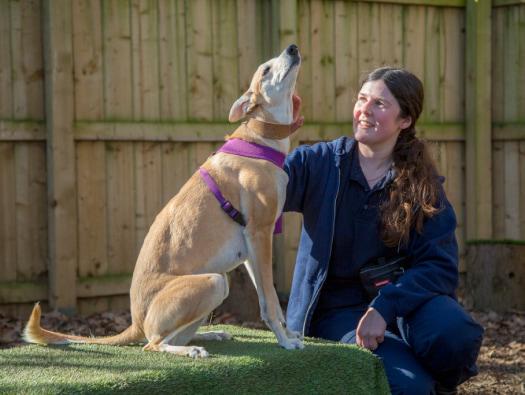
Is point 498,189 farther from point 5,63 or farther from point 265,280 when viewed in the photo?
point 265,280

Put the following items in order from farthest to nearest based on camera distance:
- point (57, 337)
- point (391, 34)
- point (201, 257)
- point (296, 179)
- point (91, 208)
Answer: point (391, 34)
point (91, 208)
point (296, 179)
point (57, 337)
point (201, 257)

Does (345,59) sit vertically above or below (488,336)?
above

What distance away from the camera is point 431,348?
140 inches

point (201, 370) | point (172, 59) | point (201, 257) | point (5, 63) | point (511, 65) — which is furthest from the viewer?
point (511, 65)

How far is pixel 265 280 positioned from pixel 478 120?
4767 millimetres

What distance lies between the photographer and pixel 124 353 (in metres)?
3.25

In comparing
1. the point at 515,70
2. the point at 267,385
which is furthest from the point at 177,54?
the point at 267,385

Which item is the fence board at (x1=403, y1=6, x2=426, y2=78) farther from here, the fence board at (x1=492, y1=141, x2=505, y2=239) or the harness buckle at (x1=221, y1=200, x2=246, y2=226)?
the harness buckle at (x1=221, y1=200, x2=246, y2=226)

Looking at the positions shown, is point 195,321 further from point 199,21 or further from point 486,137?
point 486,137

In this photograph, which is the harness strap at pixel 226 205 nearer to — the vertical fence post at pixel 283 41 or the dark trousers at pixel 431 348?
the dark trousers at pixel 431 348

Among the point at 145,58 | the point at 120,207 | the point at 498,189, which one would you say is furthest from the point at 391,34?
the point at 120,207

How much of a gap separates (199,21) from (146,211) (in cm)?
157

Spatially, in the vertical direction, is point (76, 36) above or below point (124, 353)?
above

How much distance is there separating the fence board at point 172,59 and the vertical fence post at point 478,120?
9.08ft
